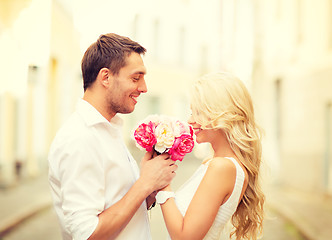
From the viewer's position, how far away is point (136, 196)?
1.68 m

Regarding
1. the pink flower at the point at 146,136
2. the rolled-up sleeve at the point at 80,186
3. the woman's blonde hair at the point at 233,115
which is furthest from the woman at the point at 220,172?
the rolled-up sleeve at the point at 80,186

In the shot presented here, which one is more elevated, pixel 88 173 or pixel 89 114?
pixel 89 114

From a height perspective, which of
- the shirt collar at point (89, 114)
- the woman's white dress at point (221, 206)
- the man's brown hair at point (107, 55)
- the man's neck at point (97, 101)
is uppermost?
the man's brown hair at point (107, 55)

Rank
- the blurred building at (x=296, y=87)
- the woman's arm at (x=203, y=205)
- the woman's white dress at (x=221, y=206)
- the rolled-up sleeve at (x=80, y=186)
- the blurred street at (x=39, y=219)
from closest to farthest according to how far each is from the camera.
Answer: the rolled-up sleeve at (x=80, y=186) < the woman's arm at (x=203, y=205) < the woman's white dress at (x=221, y=206) < the blurred street at (x=39, y=219) < the blurred building at (x=296, y=87)

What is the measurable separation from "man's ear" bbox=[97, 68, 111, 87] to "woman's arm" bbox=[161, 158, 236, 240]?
2.09 ft

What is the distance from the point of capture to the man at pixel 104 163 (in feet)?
5.16

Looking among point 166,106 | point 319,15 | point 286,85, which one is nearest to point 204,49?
point 166,106

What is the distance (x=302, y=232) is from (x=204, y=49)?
5427 mm

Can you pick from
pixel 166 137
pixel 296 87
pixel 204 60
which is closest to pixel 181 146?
pixel 166 137

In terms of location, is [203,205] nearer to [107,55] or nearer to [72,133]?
[72,133]

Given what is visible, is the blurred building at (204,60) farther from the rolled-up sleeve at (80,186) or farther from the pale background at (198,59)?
the rolled-up sleeve at (80,186)

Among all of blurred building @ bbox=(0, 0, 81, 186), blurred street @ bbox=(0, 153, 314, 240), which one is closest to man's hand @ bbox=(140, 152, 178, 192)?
blurred street @ bbox=(0, 153, 314, 240)

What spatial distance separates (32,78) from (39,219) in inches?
105

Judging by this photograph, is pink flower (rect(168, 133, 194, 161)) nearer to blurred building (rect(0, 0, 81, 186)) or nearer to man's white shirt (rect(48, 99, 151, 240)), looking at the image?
man's white shirt (rect(48, 99, 151, 240))
